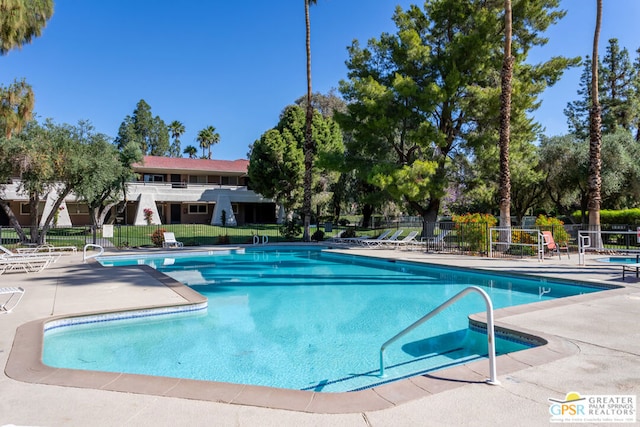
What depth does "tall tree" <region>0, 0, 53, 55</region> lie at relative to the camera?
44.7ft

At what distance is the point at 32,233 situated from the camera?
67.5ft

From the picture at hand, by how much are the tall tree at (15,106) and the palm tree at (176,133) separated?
58495mm

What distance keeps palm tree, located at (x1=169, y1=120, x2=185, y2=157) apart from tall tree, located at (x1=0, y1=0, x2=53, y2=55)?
59.0 metres


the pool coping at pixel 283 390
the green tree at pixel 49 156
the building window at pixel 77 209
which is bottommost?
the pool coping at pixel 283 390

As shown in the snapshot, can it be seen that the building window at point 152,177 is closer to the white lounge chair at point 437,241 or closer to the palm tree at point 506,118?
the white lounge chair at point 437,241

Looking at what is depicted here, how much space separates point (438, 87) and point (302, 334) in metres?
16.3

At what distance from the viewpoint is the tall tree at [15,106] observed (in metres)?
16.6

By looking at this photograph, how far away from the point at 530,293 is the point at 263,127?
28.6 m

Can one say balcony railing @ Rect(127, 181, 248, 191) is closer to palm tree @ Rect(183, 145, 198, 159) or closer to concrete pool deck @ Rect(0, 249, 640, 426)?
concrete pool deck @ Rect(0, 249, 640, 426)

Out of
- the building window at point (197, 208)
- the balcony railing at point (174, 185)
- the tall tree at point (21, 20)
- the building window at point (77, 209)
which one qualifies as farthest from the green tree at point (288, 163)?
the tall tree at point (21, 20)

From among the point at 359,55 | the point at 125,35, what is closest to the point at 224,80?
the point at 125,35

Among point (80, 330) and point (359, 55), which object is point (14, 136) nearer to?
point (80, 330)

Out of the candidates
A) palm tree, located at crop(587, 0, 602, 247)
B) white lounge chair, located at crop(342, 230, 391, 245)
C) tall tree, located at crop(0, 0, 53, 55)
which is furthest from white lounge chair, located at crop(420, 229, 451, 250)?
tall tree, located at crop(0, 0, 53, 55)

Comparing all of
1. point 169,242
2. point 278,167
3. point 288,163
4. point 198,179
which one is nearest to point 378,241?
point 169,242
